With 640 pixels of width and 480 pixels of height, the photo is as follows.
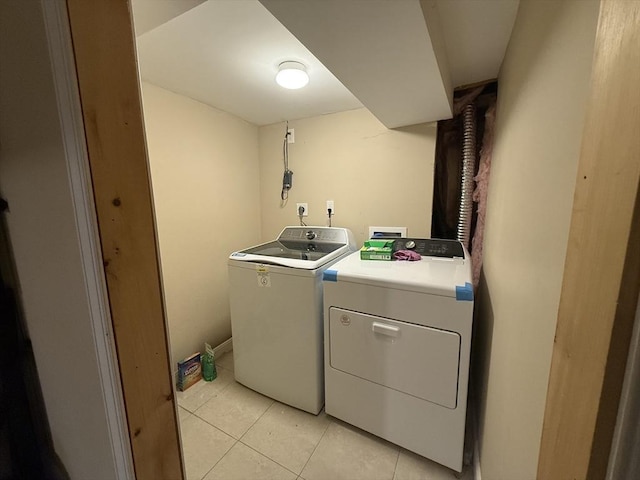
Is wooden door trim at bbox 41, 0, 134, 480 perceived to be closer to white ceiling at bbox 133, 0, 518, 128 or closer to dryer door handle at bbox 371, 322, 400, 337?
white ceiling at bbox 133, 0, 518, 128

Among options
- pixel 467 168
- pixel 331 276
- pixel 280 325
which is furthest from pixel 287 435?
pixel 467 168

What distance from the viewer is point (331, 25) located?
842 millimetres

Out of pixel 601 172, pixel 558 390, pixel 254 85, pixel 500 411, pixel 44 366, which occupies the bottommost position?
pixel 500 411

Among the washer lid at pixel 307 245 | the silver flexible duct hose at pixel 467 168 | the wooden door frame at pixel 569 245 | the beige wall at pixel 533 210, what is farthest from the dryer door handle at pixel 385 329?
the silver flexible duct hose at pixel 467 168

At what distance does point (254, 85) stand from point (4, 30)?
4.19 feet

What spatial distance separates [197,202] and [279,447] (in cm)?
175

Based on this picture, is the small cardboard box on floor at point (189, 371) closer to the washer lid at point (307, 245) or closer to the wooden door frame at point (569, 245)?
the washer lid at point (307, 245)

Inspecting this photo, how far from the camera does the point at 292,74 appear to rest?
146cm

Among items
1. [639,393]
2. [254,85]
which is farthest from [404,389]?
[254,85]

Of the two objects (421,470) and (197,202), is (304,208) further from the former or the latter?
(421,470)

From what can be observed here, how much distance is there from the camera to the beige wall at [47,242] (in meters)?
0.56

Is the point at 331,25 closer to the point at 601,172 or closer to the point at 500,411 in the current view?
the point at 601,172

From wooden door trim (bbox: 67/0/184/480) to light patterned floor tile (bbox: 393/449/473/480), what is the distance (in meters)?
1.15

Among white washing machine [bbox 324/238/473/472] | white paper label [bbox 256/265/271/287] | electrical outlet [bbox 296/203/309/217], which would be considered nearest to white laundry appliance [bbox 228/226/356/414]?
white paper label [bbox 256/265/271/287]
